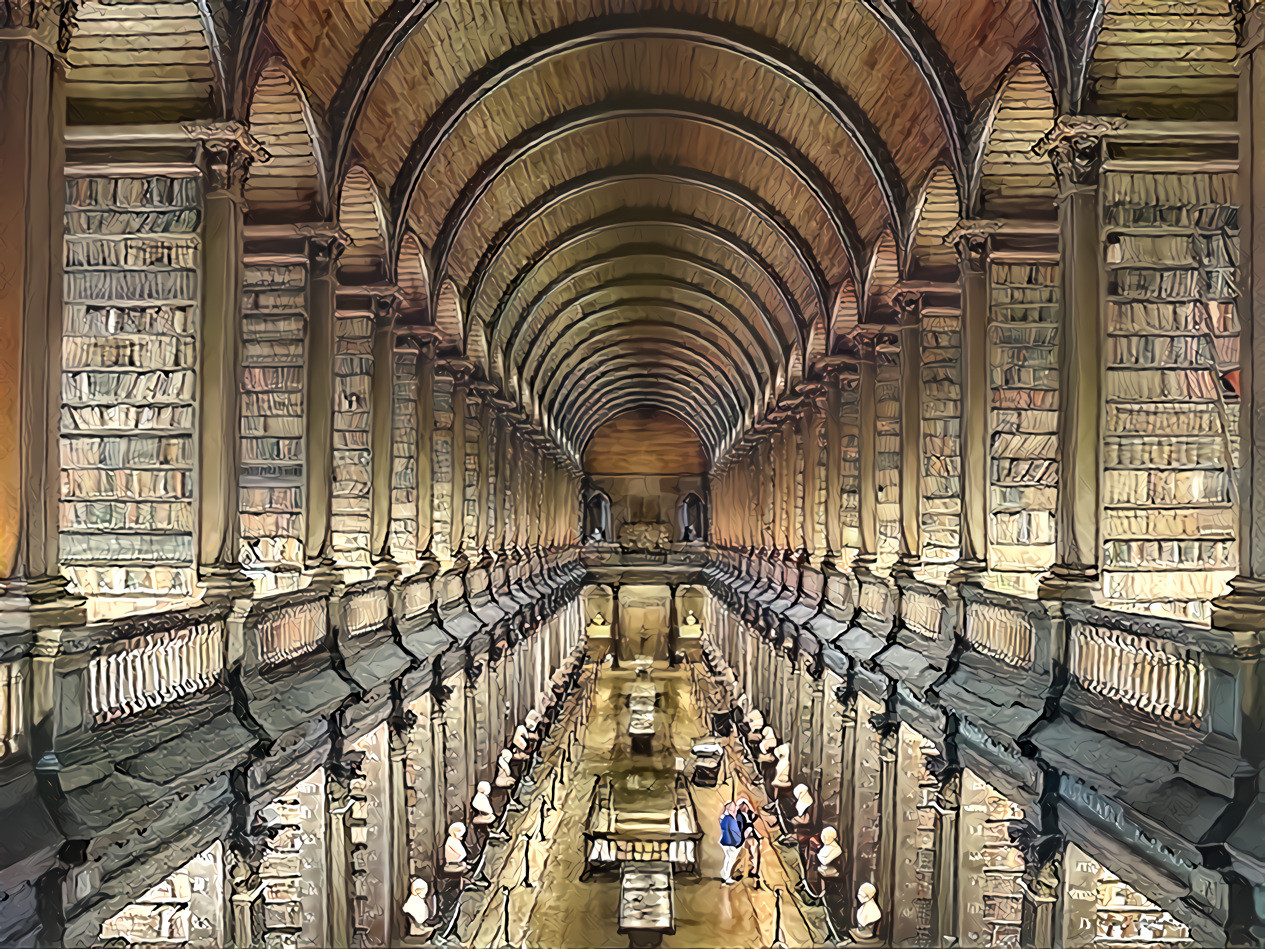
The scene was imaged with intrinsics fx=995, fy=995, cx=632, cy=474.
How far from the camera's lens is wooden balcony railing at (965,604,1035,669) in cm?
730

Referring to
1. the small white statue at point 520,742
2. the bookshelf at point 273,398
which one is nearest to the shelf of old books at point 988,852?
the bookshelf at point 273,398

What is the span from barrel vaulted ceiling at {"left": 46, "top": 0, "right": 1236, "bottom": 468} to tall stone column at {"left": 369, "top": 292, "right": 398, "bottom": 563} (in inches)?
21.1

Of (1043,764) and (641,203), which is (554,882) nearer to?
(1043,764)

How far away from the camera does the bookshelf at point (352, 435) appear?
11766 millimetres

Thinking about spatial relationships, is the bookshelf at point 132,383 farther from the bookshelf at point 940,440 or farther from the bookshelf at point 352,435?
the bookshelf at point 940,440

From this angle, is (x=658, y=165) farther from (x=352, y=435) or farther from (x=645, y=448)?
(x=645, y=448)

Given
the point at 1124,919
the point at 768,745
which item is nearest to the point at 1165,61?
the point at 1124,919

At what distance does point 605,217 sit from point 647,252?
2.00 meters

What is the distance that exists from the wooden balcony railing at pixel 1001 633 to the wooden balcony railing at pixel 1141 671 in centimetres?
75

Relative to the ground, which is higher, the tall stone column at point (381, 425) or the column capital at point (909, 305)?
the column capital at point (909, 305)

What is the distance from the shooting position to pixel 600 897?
43.0ft

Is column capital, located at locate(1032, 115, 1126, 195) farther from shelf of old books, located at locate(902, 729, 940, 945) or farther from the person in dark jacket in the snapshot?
the person in dark jacket

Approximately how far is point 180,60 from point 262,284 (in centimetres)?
309

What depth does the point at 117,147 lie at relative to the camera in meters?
7.25
